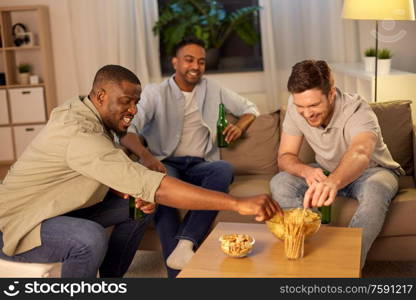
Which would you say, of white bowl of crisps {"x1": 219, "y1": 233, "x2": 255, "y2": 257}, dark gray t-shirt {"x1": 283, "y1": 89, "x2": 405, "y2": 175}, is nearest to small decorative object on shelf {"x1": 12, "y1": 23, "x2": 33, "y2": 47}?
dark gray t-shirt {"x1": 283, "y1": 89, "x2": 405, "y2": 175}

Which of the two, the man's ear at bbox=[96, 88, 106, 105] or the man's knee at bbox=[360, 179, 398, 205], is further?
the man's knee at bbox=[360, 179, 398, 205]

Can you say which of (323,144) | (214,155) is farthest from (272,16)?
(323,144)

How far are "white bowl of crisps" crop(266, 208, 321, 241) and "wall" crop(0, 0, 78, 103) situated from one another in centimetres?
422

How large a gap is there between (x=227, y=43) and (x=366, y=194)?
12.0 ft

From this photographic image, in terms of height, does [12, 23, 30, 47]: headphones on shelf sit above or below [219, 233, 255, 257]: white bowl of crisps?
above

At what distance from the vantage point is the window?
5.99 m

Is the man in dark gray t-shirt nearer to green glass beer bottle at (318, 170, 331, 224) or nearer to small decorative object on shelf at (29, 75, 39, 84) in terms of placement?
green glass beer bottle at (318, 170, 331, 224)

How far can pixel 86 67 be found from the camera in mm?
6090

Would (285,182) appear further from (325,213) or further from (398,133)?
(398,133)

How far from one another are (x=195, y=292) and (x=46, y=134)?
0.85m

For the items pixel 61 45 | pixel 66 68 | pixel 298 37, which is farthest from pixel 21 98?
pixel 298 37

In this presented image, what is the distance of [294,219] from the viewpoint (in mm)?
2219

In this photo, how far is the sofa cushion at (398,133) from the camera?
343 centimetres

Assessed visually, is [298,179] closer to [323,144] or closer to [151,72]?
[323,144]
